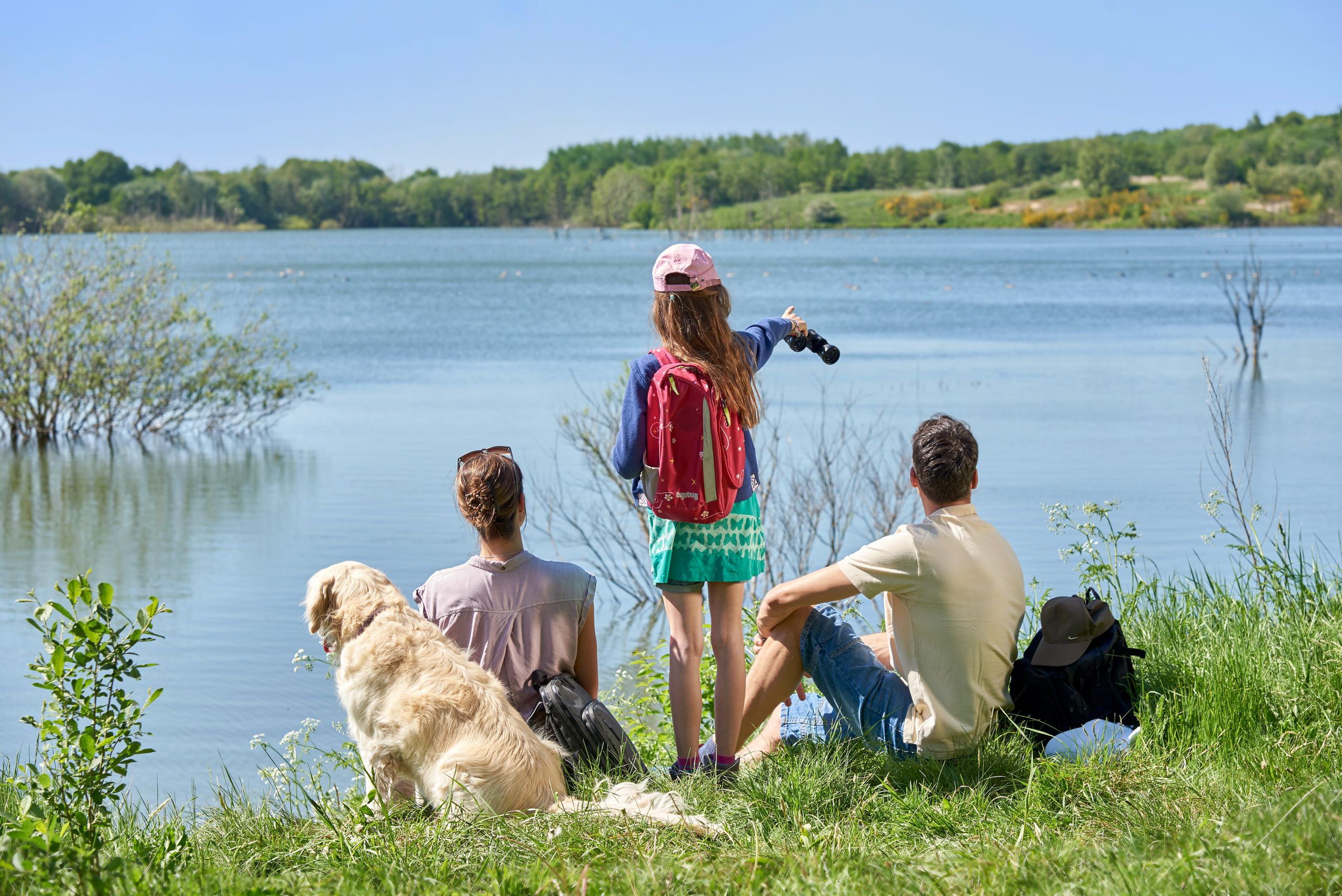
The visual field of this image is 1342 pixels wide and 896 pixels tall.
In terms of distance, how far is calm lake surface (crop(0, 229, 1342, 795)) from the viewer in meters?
8.84

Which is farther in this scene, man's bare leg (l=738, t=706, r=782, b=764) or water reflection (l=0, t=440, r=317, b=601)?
water reflection (l=0, t=440, r=317, b=601)

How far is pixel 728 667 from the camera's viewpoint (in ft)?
14.6

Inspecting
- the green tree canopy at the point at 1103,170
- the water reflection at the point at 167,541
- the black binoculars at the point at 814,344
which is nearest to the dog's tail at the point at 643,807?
the black binoculars at the point at 814,344

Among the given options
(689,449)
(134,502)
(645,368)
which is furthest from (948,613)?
(134,502)

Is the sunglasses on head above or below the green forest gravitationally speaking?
below

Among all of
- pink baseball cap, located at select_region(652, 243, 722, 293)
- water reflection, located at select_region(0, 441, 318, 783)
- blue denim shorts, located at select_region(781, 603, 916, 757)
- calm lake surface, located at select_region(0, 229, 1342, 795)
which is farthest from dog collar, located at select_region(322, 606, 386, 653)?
water reflection, located at select_region(0, 441, 318, 783)

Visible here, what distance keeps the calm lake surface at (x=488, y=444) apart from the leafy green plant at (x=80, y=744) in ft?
10.5

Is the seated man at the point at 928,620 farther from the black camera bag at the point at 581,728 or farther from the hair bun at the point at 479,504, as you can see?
the hair bun at the point at 479,504

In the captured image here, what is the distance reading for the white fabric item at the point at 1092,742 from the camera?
4.06 meters

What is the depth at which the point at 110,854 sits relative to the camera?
3357 mm

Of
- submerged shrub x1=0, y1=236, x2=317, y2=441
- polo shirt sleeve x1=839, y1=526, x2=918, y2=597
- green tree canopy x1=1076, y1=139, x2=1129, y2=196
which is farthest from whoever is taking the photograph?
green tree canopy x1=1076, y1=139, x2=1129, y2=196

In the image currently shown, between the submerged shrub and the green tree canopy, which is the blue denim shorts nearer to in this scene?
the submerged shrub

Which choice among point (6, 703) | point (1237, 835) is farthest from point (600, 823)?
point (6, 703)

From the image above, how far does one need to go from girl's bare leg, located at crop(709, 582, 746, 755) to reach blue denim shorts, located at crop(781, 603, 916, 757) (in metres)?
0.25
